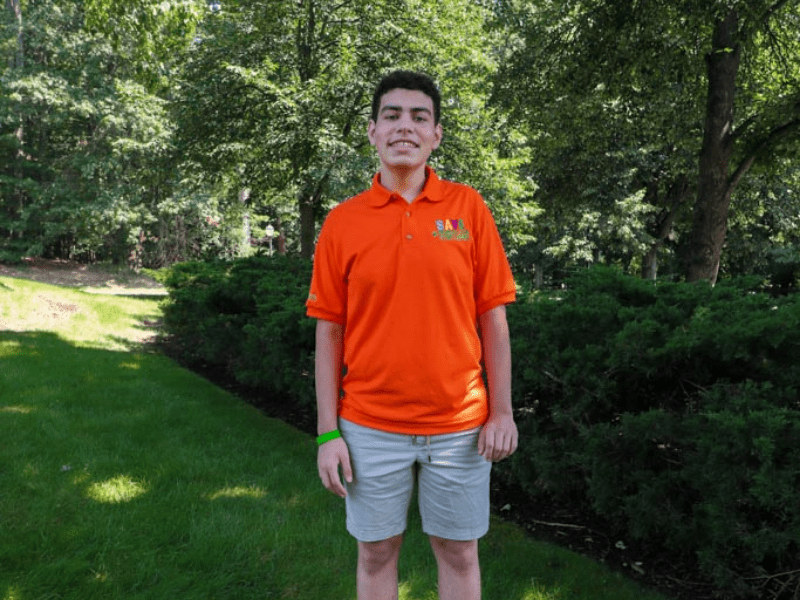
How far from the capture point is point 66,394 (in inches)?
257

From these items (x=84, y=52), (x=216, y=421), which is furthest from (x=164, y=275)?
(x=84, y=52)

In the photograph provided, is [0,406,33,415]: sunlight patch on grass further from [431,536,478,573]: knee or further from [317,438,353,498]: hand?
[431,536,478,573]: knee

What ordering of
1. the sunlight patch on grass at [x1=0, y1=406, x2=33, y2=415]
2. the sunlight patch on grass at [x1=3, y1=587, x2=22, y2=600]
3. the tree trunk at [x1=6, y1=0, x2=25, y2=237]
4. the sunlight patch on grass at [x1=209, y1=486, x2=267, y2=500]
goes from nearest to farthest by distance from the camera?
the sunlight patch on grass at [x1=3, y1=587, x2=22, y2=600] → the sunlight patch on grass at [x1=209, y1=486, x2=267, y2=500] → the sunlight patch on grass at [x1=0, y1=406, x2=33, y2=415] → the tree trunk at [x1=6, y1=0, x2=25, y2=237]

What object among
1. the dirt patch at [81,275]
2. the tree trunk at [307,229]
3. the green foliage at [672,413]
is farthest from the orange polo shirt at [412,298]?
the dirt patch at [81,275]

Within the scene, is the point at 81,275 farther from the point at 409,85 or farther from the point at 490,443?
the point at 490,443

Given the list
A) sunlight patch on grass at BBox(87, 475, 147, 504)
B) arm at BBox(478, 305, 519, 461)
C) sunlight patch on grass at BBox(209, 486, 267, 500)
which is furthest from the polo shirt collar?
sunlight patch on grass at BBox(87, 475, 147, 504)

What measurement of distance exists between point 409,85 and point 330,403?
1.12m

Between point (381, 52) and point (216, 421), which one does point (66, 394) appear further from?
point (381, 52)

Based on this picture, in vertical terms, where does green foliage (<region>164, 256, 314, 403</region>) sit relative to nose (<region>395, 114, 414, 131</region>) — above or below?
below

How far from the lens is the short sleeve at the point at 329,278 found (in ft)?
7.02

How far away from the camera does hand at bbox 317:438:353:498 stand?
2063mm

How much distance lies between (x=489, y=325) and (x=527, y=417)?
2055 millimetres

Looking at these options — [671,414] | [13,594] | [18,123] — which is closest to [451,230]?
[671,414]

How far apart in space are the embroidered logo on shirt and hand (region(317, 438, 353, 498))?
0.77 m
